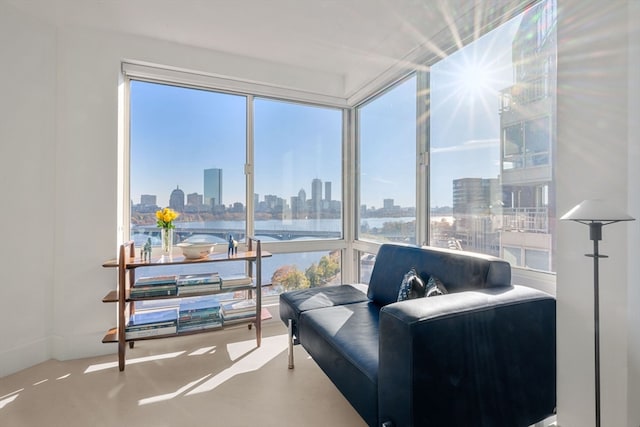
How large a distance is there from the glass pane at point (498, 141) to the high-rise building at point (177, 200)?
7.22 ft

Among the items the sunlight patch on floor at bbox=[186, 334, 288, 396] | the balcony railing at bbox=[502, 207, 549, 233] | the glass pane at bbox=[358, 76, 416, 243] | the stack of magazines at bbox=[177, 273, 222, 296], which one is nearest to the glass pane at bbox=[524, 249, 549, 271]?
the balcony railing at bbox=[502, 207, 549, 233]

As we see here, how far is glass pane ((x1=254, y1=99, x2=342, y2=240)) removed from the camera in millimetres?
3172

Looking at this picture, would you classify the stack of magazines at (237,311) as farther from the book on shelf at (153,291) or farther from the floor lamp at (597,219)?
the floor lamp at (597,219)

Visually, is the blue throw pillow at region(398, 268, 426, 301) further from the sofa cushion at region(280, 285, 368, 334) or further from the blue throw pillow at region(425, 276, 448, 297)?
the sofa cushion at region(280, 285, 368, 334)

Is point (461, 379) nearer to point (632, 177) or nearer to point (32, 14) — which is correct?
point (632, 177)

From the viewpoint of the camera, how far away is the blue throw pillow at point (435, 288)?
172 cm

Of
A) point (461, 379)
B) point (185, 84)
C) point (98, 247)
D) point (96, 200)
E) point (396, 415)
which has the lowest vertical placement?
point (396, 415)

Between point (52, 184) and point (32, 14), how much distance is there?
124cm

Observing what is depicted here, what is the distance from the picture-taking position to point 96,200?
8.11 feet

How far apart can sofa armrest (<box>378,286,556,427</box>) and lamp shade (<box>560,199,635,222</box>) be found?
1.53ft

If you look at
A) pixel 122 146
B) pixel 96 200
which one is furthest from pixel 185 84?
pixel 96 200

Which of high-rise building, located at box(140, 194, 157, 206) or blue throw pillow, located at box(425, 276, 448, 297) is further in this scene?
high-rise building, located at box(140, 194, 157, 206)

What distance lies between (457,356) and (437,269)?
0.75 m

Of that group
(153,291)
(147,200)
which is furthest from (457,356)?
(147,200)
